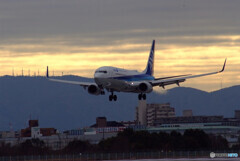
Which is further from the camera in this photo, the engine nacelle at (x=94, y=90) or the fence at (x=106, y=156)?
the fence at (x=106, y=156)

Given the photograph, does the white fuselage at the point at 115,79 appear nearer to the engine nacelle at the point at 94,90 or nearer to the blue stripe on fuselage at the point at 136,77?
the blue stripe on fuselage at the point at 136,77

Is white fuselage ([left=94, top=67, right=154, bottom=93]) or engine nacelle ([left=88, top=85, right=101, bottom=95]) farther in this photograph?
engine nacelle ([left=88, top=85, right=101, bottom=95])

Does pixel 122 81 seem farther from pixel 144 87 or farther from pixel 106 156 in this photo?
pixel 106 156

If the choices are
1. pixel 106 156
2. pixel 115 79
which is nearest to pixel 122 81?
pixel 115 79

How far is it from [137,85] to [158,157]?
23061mm

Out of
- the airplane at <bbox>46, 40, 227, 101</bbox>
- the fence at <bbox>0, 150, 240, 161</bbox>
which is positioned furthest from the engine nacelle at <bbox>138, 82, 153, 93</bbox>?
the fence at <bbox>0, 150, 240, 161</bbox>

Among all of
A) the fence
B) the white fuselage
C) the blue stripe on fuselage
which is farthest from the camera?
the fence

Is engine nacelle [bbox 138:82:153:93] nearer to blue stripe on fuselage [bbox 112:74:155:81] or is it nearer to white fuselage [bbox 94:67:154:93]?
white fuselage [bbox 94:67:154:93]

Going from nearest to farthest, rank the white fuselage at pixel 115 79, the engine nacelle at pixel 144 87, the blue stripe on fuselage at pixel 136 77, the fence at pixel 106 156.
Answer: the white fuselage at pixel 115 79
the blue stripe on fuselage at pixel 136 77
the engine nacelle at pixel 144 87
the fence at pixel 106 156

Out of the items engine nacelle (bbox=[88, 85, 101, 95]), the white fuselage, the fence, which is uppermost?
the white fuselage

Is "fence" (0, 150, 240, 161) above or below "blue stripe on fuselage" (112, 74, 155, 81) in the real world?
below

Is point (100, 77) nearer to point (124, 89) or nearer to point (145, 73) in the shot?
point (124, 89)

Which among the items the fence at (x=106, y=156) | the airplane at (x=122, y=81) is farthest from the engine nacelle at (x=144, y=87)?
the fence at (x=106, y=156)

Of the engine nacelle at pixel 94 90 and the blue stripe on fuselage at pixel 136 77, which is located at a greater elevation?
the blue stripe on fuselage at pixel 136 77
